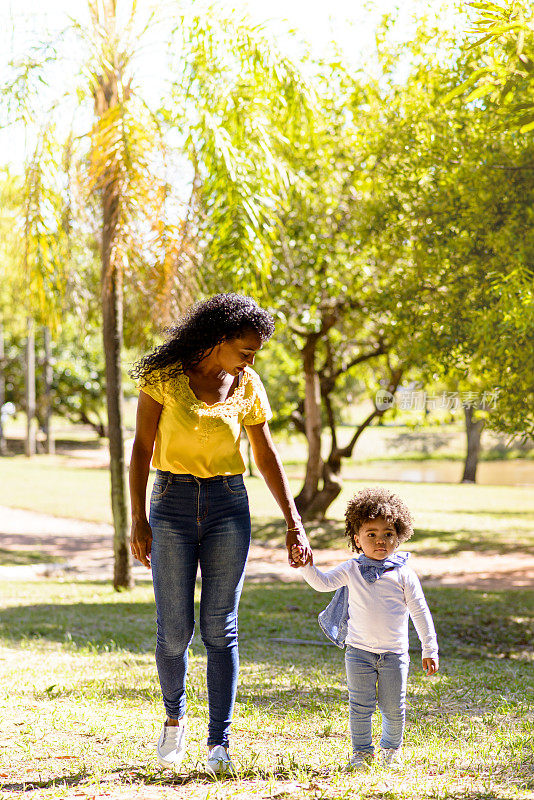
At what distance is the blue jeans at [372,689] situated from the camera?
354cm

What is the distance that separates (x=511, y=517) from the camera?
68.6 ft

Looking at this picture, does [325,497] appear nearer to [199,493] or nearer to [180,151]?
[180,151]

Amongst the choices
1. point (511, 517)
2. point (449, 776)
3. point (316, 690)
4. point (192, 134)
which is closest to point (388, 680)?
point (449, 776)

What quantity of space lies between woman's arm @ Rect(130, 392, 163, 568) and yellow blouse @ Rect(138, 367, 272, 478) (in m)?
0.03

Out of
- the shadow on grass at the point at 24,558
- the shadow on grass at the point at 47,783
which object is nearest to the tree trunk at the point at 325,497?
the shadow on grass at the point at 24,558

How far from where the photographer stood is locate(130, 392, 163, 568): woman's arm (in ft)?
11.6

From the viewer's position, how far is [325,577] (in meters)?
3.64

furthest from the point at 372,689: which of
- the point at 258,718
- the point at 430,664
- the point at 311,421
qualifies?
the point at 311,421

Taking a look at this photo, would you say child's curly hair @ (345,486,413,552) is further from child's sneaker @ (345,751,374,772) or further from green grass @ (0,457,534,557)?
green grass @ (0,457,534,557)

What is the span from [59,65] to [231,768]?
283 inches

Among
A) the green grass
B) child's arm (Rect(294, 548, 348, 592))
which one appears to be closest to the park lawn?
child's arm (Rect(294, 548, 348, 592))

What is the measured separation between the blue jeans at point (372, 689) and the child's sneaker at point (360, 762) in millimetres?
19

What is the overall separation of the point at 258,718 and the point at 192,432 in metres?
1.74

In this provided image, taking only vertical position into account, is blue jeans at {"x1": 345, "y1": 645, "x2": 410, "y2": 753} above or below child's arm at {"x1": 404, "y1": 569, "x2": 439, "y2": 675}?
below
